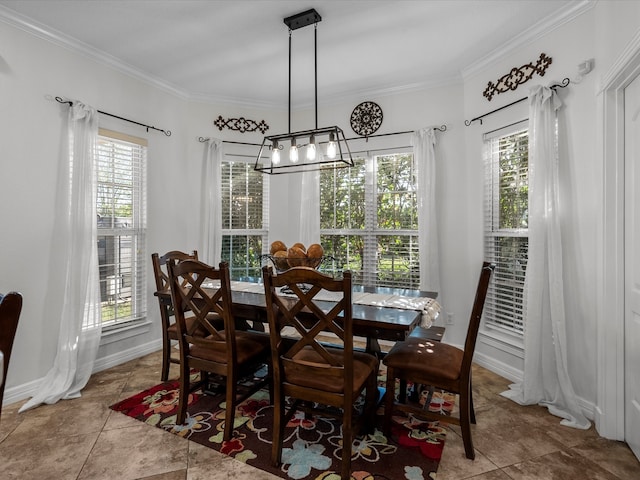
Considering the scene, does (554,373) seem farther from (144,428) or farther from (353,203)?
(144,428)

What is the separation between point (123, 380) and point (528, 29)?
170 inches

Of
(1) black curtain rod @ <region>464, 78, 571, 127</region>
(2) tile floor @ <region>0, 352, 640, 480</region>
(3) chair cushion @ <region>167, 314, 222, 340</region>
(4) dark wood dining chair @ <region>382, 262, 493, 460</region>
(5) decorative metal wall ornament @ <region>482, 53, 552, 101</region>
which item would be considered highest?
A: (5) decorative metal wall ornament @ <region>482, 53, 552, 101</region>

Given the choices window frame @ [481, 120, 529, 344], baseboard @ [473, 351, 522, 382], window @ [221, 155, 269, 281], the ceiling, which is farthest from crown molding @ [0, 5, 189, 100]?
baseboard @ [473, 351, 522, 382]

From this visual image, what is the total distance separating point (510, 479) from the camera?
1759 millimetres

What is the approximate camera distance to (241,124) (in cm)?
421

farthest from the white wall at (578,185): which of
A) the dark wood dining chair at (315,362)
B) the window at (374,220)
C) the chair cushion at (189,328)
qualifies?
the chair cushion at (189,328)

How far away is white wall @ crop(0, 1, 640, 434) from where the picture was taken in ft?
7.77

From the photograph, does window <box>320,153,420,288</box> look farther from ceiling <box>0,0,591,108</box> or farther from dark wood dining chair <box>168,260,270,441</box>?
dark wood dining chair <box>168,260,270,441</box>

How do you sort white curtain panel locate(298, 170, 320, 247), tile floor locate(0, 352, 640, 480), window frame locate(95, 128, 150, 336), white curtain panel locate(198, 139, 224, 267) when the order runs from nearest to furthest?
tile floor locate(0, 352, 640, 480) < window frame locate(95, 128, 150, 336) < white curtain panel locate(198, 139, 224, 267) < white curtain panel locate(298, 170, 320, 247)

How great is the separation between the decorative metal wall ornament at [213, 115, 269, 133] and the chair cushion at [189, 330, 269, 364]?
2.71 m

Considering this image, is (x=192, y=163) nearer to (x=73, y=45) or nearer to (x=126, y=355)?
(x=73, y=45)

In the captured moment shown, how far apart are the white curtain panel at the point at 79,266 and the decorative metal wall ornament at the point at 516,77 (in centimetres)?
347

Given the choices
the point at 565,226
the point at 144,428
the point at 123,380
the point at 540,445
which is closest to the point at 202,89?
the point at 123,380

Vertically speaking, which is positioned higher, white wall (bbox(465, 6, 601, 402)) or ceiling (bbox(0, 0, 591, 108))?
ceiling (bbox(0, 0, 591, 108))
